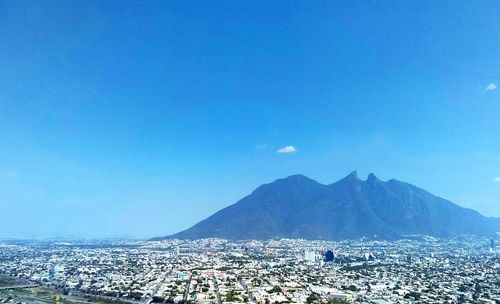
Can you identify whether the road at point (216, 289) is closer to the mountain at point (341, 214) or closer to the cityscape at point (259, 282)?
the cityscape at point (259, 282)

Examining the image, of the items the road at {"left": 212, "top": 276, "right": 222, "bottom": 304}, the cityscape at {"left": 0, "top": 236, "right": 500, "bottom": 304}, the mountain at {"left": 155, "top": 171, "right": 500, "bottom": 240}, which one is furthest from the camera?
the mountain at {"left": 155, "top": 171, "right": 500, "bottom": 240}

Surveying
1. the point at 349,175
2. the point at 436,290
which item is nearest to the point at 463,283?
the point at 436,290

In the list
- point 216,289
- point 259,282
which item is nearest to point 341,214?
point 259,282

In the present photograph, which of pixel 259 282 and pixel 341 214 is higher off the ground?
pixel 341 214

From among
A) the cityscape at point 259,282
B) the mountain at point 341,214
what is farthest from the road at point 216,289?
the mountain at point 341,214

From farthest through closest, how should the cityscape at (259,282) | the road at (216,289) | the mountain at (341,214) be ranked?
the mountain at (341,214)
the cityscape at (259,282)
the road at (216,289)

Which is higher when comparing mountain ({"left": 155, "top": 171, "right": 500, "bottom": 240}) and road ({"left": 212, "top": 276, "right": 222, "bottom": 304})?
mountain ({"left": 155, "top": 171, "right": 500, "bottom": 240})

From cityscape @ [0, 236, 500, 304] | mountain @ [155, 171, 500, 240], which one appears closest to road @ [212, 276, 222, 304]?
cityscape @ [0, 236, 500, 304]

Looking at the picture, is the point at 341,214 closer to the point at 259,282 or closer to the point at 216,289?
the point at 259,282

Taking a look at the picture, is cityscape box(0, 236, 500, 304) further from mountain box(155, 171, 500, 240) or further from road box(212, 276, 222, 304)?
mountain box(155, 171, 500, 240)
